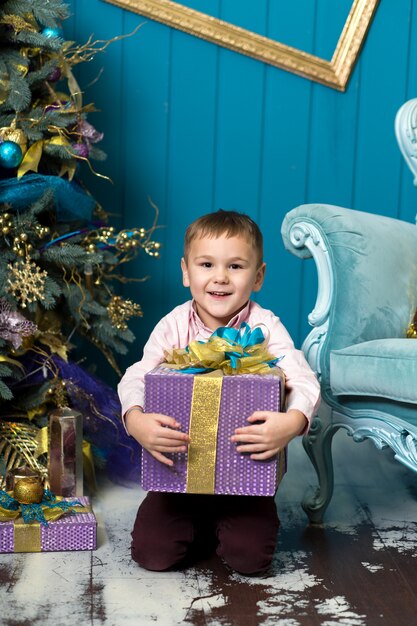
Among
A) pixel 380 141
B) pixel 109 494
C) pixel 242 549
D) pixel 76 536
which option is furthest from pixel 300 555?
pixel 380 141

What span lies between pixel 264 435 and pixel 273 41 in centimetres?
158

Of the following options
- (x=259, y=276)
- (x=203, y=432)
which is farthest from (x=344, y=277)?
(x=203, y=432)

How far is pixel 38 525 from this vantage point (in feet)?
5.98

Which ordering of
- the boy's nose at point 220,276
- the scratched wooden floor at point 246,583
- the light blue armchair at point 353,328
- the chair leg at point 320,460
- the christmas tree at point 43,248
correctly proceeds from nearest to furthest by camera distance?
the scratched wooden floor at point 246,583
the boy's nose at point 220,276
the light blue armchair at point 353,328
the chair leg at point 320,460
the christmas tree at point 43,248

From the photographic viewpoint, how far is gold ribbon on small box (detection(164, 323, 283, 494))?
1617mm

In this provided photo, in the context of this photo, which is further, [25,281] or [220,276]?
[25,281]

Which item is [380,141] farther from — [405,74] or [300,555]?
[300,555]

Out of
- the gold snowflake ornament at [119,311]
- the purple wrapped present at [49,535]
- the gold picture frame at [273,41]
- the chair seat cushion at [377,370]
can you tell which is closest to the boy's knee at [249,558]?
the purple wrapped present at [49,535]

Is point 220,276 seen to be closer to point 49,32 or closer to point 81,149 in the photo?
point 81,149

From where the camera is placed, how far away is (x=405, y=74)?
2.84m

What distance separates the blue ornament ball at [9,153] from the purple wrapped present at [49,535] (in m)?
0.85

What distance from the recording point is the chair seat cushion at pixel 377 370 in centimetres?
182

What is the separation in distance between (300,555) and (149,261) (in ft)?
4.14

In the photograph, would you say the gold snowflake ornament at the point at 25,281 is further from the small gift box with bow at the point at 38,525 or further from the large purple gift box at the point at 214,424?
the large purple gift box at the point at 214,424
